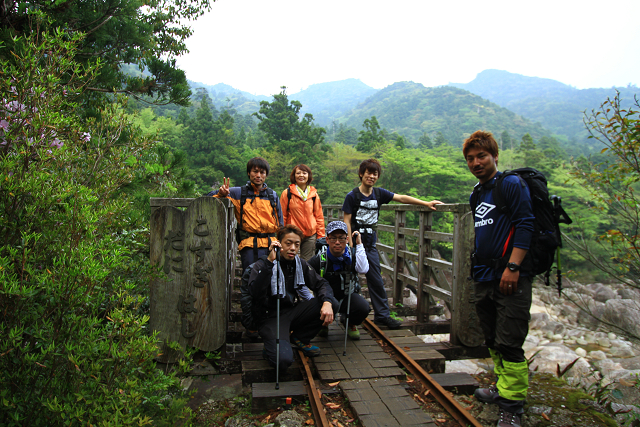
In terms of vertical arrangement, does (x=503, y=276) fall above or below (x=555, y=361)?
above

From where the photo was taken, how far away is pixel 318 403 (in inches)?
100

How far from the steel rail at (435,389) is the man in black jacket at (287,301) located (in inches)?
27.6

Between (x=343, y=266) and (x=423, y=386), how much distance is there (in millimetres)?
1278

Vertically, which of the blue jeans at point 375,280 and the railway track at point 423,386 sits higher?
the blue jeans at point 375,280

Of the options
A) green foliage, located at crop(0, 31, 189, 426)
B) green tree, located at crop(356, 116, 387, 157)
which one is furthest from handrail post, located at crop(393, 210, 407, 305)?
green tree, located at crop(356, 116, 387, 157)

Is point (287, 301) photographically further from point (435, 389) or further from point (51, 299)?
point (51, 299)

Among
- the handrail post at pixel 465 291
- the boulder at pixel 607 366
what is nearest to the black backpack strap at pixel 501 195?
the handrail post at pixel 465 291

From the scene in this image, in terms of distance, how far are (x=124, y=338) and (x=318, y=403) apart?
141cm

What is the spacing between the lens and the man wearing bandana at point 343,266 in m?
3.54

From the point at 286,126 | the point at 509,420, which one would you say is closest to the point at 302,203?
the point at 509,420

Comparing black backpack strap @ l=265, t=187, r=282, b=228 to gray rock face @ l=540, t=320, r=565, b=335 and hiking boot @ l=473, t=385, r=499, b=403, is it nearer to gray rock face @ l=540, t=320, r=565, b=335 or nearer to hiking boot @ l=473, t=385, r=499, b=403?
hiking boot @ l=473, t=385, r=499, b=403

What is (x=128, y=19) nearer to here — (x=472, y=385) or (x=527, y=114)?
(x=472, y=385)

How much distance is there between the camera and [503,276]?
2.50 m

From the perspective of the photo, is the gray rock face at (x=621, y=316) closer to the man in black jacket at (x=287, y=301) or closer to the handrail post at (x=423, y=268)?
the handrail post at (x=423, y=268)
